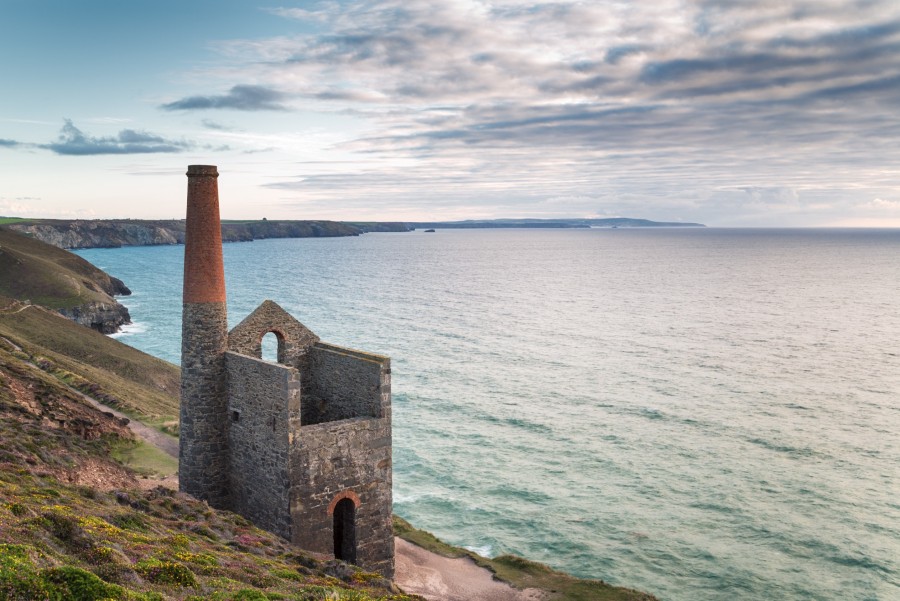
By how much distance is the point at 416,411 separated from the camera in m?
50.0

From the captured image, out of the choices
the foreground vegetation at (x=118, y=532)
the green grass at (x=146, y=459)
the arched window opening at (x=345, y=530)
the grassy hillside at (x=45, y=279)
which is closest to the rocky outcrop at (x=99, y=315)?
the grassy hillside at (x=45, y=279)

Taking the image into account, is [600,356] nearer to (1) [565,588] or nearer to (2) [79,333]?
(1) [565,588]

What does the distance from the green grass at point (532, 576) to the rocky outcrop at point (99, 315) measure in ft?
189

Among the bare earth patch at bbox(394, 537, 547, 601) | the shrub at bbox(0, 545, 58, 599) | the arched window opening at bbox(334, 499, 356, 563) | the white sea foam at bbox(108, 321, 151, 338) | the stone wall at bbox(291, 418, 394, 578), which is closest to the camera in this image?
the shrub at bbox(0, 545, 58, 599)

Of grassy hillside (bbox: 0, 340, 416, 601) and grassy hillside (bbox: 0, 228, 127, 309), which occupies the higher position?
grassy hillside (bbox: 0, 228, 127, 309)

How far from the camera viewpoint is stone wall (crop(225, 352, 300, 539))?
74.9ft

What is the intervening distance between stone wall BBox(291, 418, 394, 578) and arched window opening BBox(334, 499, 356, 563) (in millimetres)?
219

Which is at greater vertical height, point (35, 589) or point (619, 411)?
point (35, 589)

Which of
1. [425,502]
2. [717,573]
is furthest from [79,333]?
[717,573]

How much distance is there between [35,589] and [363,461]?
542 inches

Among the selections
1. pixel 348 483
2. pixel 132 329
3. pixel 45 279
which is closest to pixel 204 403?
pixel 348 483

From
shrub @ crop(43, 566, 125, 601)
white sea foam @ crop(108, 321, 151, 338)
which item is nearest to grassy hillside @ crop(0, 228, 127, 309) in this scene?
white sea foam @ crop(108, 321, 151, 338)

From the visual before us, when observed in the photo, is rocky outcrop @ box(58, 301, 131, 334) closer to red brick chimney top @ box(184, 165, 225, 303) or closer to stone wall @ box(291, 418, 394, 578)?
red brick chimney top @ box(184, 165, 225, 303)

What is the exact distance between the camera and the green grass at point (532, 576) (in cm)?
2683
